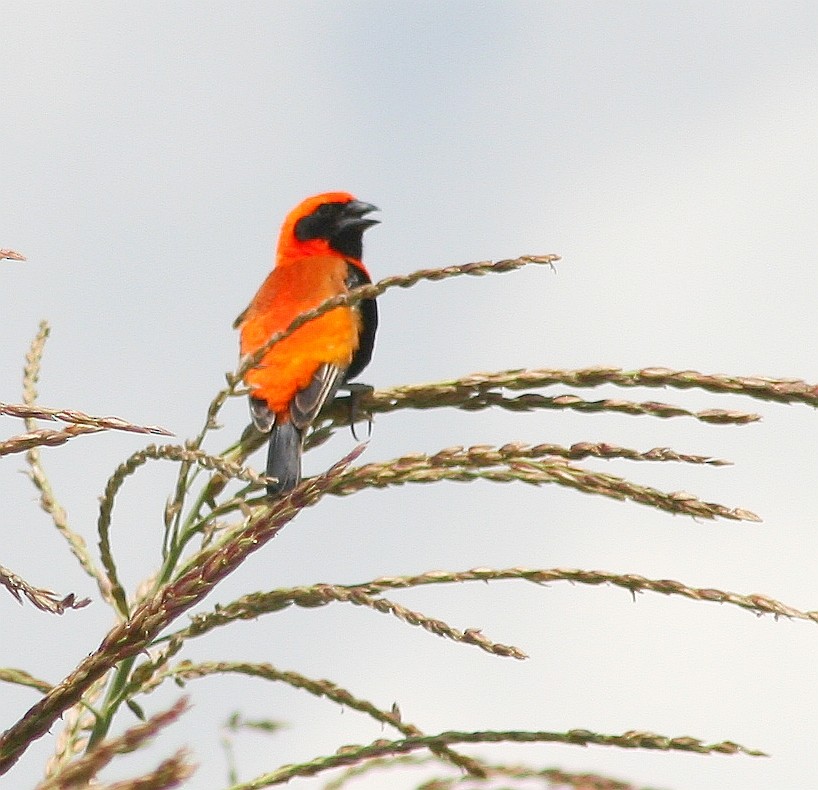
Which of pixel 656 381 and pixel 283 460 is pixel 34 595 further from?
pixel 283 460

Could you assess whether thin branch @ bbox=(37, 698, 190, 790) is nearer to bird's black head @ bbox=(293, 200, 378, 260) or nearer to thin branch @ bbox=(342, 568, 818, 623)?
thin branch @ bbox=(342, 568, 818, 623)

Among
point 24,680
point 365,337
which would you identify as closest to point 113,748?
point 24,680

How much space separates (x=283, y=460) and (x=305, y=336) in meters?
1.08

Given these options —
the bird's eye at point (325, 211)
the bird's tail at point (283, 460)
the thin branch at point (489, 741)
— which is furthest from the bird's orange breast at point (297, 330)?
the thin branch at point (489, 741)

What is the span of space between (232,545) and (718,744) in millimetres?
676

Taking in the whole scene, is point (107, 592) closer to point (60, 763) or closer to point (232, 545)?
point (60, 763)

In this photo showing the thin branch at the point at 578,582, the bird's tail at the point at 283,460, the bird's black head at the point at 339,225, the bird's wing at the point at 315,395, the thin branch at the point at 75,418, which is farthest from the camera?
the bird's black head at the point at 339,225

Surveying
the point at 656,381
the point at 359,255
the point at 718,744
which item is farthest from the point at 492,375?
the point at 359,255

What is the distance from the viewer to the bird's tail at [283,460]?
4416 mm

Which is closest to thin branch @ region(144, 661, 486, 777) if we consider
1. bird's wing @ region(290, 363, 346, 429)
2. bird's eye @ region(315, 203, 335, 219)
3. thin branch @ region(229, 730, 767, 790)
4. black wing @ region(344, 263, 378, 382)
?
thin branch @ region(229, 730, 767, 790)

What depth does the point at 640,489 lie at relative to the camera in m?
1.91

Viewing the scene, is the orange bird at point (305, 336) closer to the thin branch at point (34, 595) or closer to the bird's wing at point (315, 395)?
the bird's wing at point (315, 395)

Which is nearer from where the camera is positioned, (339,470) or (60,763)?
(339,470)

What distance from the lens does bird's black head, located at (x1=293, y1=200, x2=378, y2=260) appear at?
315 inches
